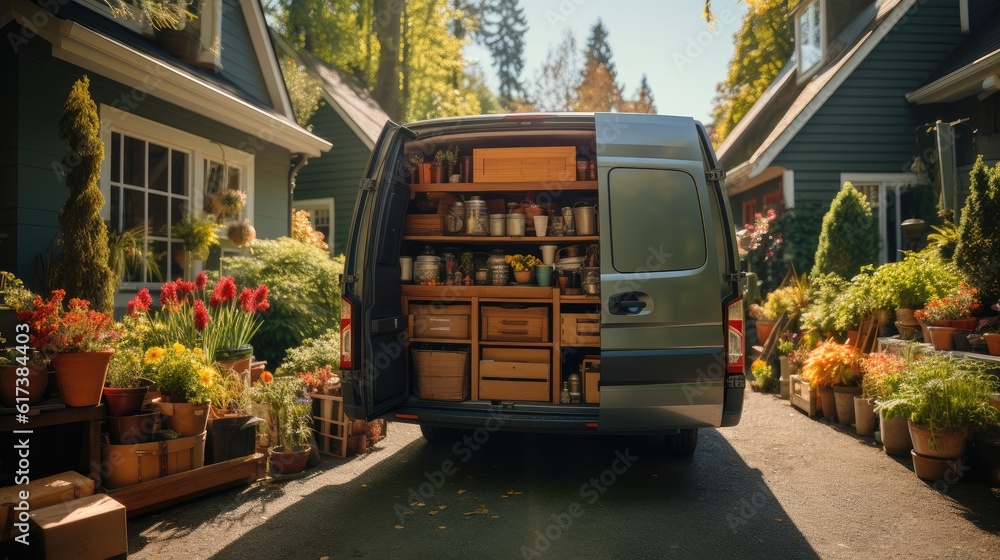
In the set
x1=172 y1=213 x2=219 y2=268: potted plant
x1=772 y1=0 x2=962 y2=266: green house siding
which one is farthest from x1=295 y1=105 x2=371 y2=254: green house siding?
x1=772 y1=0 x2=962 y2=266: green house siding

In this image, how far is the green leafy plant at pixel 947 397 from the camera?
438cm

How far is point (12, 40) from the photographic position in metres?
5.43

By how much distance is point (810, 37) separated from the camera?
1364 centimetres

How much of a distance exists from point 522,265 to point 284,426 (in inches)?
88.0

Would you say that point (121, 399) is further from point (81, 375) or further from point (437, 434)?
point (437, 434)

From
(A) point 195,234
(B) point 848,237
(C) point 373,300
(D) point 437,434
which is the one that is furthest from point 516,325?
(B) point 848,237

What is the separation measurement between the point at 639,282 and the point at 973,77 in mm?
8360

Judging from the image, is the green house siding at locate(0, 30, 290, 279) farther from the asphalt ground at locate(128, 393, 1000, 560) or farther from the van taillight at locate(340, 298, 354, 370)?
the van taillight at locate(340, 298, 354, 370)

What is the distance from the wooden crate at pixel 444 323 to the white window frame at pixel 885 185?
8.88m

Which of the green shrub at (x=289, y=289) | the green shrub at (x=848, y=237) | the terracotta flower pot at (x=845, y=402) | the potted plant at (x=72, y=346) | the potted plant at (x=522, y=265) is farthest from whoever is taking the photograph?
the green shrub at (x=848, y=237)

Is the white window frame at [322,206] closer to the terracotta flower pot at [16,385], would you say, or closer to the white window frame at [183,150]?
the white window frame at [183,150]

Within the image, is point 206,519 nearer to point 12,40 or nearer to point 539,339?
point 539,339

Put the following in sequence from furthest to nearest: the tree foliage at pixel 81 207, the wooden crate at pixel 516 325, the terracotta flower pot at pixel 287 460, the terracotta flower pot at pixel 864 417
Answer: the terracotta flower pot at pixel 864 417 < the wooden crate at pixel 516 325 < the terracotta flower pot at pixel 287 460 < the tree foliage at pixel 81 207

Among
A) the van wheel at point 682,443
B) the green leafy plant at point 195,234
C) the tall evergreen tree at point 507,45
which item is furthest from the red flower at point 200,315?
the tall evergreen tree at point 507,45
